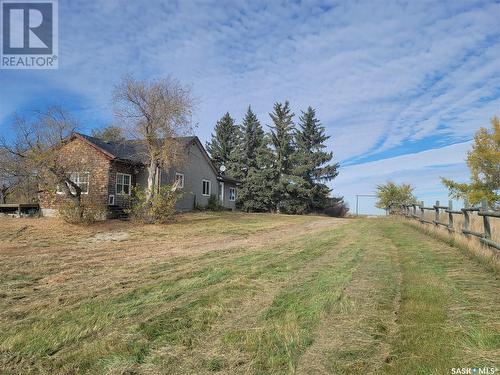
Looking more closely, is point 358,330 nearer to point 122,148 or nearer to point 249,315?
point 249,315

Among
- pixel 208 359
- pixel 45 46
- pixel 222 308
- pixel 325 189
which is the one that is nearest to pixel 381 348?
pixel 208 359

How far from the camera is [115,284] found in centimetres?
558

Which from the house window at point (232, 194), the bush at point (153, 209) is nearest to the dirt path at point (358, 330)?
the bush at point (153, 209)

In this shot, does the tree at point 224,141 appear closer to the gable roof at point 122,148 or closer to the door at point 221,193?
the door at point 221,193

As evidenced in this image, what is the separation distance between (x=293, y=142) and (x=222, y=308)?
36615 mm

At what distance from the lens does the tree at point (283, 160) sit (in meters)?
36.9

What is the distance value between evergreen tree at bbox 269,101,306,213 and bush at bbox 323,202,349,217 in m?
5.97

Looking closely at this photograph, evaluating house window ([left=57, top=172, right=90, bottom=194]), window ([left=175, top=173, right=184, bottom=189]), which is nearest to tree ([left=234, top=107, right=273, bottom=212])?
window ([left=175, top=173, right=184, bottom=189])

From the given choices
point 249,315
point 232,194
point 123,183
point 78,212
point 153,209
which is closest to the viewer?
point 249,315

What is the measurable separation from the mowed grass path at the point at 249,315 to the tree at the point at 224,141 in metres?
40.8

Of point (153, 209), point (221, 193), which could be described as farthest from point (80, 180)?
point (221, 193)

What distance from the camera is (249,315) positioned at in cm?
416

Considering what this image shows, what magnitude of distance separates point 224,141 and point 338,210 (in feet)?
57.6

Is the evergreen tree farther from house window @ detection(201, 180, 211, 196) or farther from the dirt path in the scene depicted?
the dirt path
